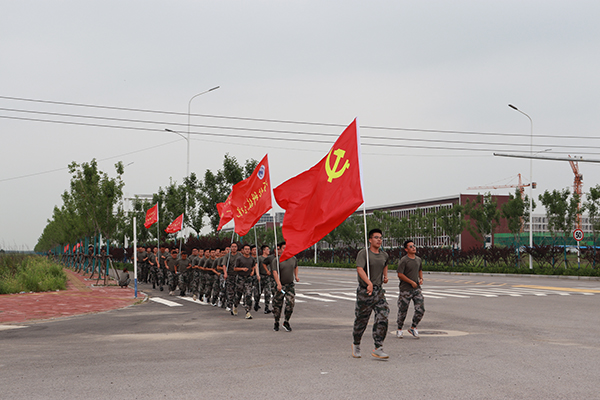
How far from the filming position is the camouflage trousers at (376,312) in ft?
27.7

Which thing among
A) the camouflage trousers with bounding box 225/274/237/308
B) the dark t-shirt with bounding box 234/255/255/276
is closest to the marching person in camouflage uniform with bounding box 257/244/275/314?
the dark t-shirt with bounding box 234/255/255/276

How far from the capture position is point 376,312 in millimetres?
8453

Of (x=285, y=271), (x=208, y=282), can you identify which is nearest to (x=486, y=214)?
(x=208, y=282)

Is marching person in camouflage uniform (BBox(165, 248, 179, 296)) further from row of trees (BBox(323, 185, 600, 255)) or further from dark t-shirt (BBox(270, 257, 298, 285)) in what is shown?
row of trees (BBox(323, 185, 600, 255))

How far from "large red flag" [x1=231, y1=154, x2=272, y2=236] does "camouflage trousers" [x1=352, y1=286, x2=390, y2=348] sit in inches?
235

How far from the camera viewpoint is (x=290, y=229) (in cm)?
1016

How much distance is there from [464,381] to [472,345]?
116 inches

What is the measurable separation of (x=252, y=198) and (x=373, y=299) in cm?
755

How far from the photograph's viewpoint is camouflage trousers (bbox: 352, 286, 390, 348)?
845 cm

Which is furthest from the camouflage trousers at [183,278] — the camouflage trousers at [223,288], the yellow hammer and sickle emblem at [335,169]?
the yellow hammer and sickle emblem at [335,169]

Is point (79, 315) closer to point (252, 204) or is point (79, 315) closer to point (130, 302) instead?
point (130, 302)

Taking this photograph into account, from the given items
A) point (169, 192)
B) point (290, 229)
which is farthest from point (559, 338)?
point (169, 192)

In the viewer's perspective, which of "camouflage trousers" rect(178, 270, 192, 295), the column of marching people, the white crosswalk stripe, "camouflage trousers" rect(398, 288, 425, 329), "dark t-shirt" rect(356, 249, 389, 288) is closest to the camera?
"dark t-shirt" rect(356, 249, 389, 288)

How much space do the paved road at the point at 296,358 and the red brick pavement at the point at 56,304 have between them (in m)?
1.60
